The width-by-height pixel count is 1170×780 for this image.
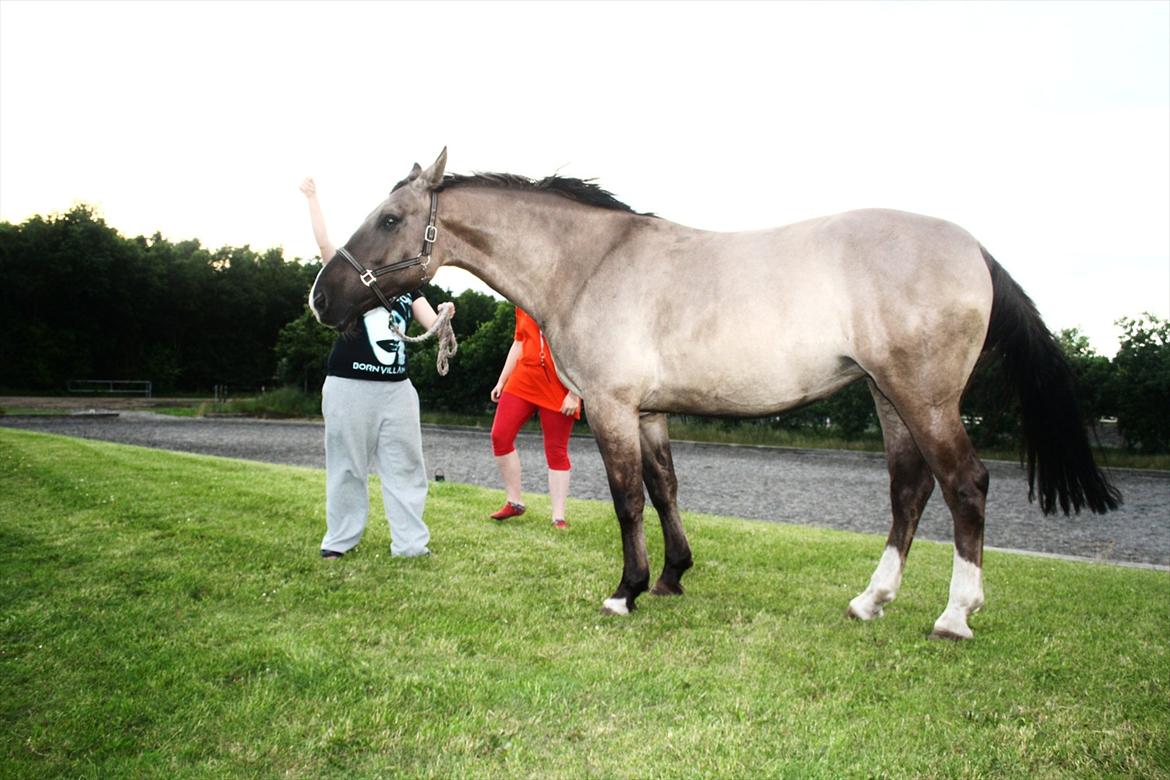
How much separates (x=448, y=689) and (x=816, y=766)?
1448 millimetres

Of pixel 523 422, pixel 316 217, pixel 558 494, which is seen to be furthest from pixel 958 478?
pixel 316 217

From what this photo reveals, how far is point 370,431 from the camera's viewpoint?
18.2ft

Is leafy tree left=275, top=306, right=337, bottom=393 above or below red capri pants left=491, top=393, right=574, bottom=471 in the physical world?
above

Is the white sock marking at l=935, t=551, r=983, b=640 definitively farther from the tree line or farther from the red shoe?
the tree line

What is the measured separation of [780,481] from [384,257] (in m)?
10.1

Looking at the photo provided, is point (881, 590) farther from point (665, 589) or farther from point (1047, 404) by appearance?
point (1047, 404)

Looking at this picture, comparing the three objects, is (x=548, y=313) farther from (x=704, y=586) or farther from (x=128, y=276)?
(x=128, y=276)

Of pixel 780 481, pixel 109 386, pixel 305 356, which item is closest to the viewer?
pixel 780 481

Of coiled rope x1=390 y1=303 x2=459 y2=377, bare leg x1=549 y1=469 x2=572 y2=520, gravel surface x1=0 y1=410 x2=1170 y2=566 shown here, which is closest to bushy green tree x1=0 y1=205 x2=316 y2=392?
gravel surface x1=0 y1=410 x2=1170 y2=566

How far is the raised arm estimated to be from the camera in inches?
206

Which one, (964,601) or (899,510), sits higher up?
(899,510)

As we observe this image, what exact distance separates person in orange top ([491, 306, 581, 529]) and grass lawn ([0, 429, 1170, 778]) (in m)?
1.03

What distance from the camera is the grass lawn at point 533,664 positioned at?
257cm

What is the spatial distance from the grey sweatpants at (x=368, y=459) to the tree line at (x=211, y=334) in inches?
554
